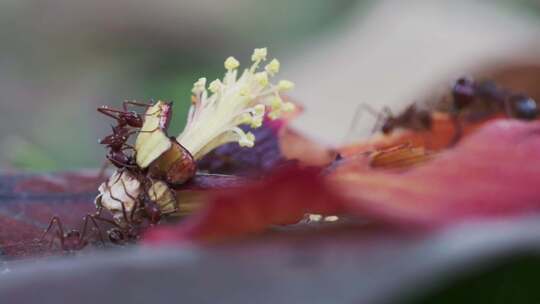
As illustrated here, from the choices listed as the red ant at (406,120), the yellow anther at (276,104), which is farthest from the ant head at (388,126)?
the yellow anther at (276,104)

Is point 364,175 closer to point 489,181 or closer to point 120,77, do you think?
point 489,181

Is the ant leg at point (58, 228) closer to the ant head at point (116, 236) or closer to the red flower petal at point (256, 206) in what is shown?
the ant head at point (116, 236)

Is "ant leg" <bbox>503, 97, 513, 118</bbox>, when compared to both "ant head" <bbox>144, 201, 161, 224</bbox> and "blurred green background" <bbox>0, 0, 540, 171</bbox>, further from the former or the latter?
"blurred green background" <bbox>0, 0, 540, 171</bbox>

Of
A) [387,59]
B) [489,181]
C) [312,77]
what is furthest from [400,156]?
[312,77]

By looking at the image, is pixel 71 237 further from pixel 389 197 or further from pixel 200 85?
pixel 389 197

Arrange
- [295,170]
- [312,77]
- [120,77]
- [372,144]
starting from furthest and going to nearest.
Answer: [120,77] → [312,77] → [372,144] → [295,170]

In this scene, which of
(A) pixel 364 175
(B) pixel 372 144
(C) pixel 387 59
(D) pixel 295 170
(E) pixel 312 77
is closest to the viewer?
(D) pixel 295 170

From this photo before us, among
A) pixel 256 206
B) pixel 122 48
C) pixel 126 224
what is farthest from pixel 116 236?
pixel 122 48

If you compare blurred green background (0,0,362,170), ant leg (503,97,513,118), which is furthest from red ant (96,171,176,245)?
blurred green background (0,0,362,170)
